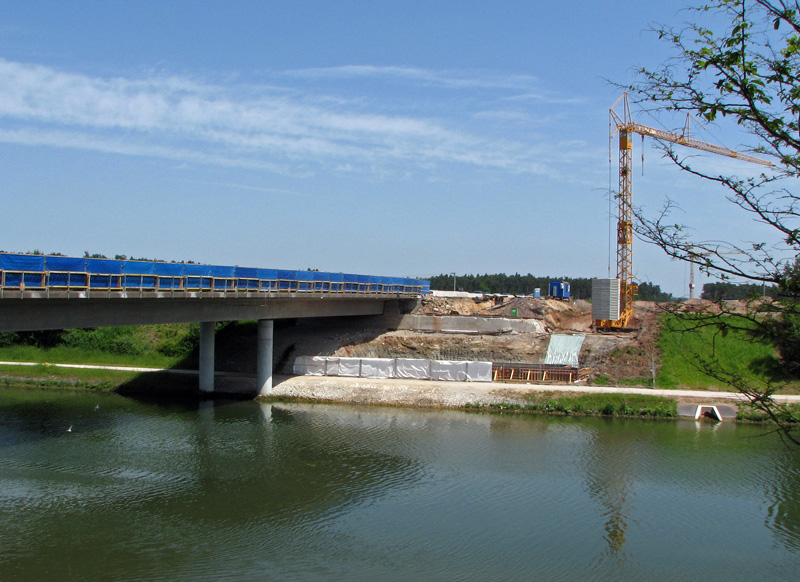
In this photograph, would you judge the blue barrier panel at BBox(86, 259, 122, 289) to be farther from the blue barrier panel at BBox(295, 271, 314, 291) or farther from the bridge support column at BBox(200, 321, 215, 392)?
the blue barrier panel at BBox(295, 271, 314, 291)

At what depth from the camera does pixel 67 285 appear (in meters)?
28.8

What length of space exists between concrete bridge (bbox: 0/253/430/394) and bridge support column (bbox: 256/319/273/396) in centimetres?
7

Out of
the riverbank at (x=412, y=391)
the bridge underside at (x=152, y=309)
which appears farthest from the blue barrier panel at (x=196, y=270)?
the riverbank at (x=412, y=391)

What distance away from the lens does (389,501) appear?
25.4m

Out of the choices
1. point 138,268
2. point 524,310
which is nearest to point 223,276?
point 138,268

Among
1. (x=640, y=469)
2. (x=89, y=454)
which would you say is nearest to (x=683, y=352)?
(x=640, y=469)

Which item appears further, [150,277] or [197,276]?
[197,276]

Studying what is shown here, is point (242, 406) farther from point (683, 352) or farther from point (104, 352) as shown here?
point (683, 352)

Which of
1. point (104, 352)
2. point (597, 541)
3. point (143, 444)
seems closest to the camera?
point (597, 541)

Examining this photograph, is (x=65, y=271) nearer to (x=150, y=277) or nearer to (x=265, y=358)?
(x=150, y=277)

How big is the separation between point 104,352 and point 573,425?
3999cm

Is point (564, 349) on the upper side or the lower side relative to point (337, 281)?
lower

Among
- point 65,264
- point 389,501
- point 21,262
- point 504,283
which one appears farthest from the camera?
point 504,283

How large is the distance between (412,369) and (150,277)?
21.6 metres
